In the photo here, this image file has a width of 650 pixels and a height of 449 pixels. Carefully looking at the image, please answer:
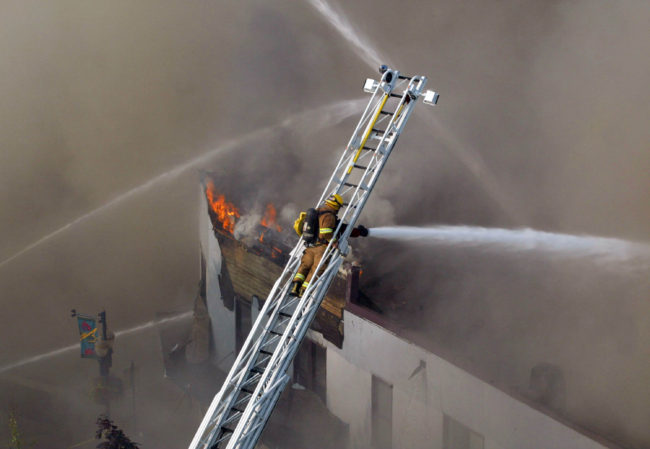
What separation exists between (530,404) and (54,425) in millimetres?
13814

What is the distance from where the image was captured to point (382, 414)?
12188 millimetres

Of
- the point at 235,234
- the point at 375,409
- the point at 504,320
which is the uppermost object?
the point at 235,234

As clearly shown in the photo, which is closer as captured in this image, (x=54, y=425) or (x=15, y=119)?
(x=54, y=425)

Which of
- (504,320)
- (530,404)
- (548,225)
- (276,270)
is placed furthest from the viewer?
(276,270)

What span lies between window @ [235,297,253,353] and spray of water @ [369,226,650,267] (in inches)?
165

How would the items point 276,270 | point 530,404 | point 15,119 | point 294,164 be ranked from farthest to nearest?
point 15,119 < point 294,164 < point 276,270 < point 530,404

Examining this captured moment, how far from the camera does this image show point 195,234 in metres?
24.2

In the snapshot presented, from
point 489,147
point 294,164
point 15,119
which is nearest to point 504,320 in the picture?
point 489,147

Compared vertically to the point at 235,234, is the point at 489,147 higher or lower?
higher

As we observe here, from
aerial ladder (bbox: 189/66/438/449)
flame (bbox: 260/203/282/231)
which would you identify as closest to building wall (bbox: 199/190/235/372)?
flame (bbox: 260/203/282/231)

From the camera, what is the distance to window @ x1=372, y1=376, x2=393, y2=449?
1201cm

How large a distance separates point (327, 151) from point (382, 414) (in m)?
7.45

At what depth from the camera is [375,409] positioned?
12297 millimetres

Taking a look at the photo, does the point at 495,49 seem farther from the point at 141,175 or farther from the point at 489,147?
the point at 141,175
